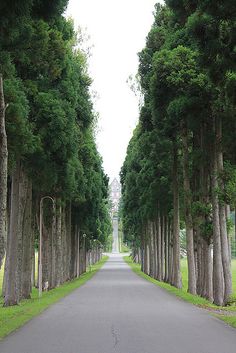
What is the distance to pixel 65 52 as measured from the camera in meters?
21.2

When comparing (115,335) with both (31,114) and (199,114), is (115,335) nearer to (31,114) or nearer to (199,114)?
(31,114)

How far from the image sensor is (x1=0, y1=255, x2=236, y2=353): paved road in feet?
34.1

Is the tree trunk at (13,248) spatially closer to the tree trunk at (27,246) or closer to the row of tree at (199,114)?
the tree trunk at (27,246)

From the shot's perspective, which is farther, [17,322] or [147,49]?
[147,49]

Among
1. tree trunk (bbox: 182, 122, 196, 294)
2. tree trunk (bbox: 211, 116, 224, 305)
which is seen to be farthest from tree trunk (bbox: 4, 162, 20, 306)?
tree trunk (bbox: 182, 122, 196, 294)

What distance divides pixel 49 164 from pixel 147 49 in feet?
33.0

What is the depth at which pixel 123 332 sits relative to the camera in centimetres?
1282

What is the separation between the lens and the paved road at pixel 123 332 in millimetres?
10406

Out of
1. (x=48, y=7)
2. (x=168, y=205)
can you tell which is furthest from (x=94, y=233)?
(x=48, y=7)

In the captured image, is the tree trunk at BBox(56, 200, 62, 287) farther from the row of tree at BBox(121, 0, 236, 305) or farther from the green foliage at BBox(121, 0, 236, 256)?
the row of tree at BBox(121, 0, 236, 305)

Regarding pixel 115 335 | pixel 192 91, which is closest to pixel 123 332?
pixel 115 335

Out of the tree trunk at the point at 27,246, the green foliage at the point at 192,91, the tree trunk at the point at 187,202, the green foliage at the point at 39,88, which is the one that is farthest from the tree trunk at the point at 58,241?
the tree trunk at the point at 187,202

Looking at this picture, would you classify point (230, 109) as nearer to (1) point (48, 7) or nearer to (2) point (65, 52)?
(2) point (65, 52)

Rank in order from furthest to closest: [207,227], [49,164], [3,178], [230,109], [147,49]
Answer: [147,49] < [207,227] < [49,164] < [230,109] < [3,178]
